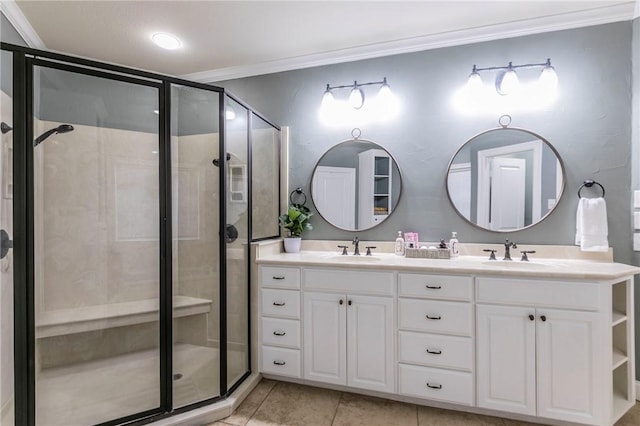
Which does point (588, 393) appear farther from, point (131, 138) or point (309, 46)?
point (131, 138)

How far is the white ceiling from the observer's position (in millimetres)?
1927

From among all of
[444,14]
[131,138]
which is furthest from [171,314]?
[444,14]

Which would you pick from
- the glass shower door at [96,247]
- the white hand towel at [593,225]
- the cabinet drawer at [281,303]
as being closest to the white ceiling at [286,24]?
the glass shower door at [96,247]

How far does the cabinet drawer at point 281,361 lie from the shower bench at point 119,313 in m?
0.53

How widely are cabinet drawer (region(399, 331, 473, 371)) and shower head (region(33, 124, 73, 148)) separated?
7.39ft

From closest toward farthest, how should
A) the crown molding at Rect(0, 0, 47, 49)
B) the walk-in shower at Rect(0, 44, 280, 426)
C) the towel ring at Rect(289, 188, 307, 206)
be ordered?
the walk-in shower at Rect(0, 44, 280, 426), the crown molding at Rect(0, 0, 47, 49), the towel ring at Rect(289, 188, 307, 206)

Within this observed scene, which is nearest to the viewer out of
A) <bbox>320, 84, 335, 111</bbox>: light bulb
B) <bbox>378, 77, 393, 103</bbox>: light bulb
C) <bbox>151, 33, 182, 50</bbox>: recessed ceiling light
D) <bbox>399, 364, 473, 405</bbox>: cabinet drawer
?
<bbox>399, 364, 473, 405</bbox>: cabinet drawer

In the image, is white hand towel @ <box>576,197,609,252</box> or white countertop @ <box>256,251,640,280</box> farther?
white hand towel @ <box>576,197,609,252</box>

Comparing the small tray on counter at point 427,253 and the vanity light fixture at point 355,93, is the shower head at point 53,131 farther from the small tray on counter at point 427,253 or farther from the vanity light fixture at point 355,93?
the small tray on counter at point 427,253

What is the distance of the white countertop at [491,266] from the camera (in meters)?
1.58

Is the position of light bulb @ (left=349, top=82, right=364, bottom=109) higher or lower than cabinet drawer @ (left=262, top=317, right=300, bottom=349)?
higher

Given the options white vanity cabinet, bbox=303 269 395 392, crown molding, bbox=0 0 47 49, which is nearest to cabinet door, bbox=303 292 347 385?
white vanity cabinet, bbox=303 269 395 392

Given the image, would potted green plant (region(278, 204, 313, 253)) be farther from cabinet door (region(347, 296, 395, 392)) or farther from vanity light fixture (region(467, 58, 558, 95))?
vanity light fixture (region(467, 58, 558, 95))

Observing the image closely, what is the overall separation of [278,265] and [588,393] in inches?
72.9
